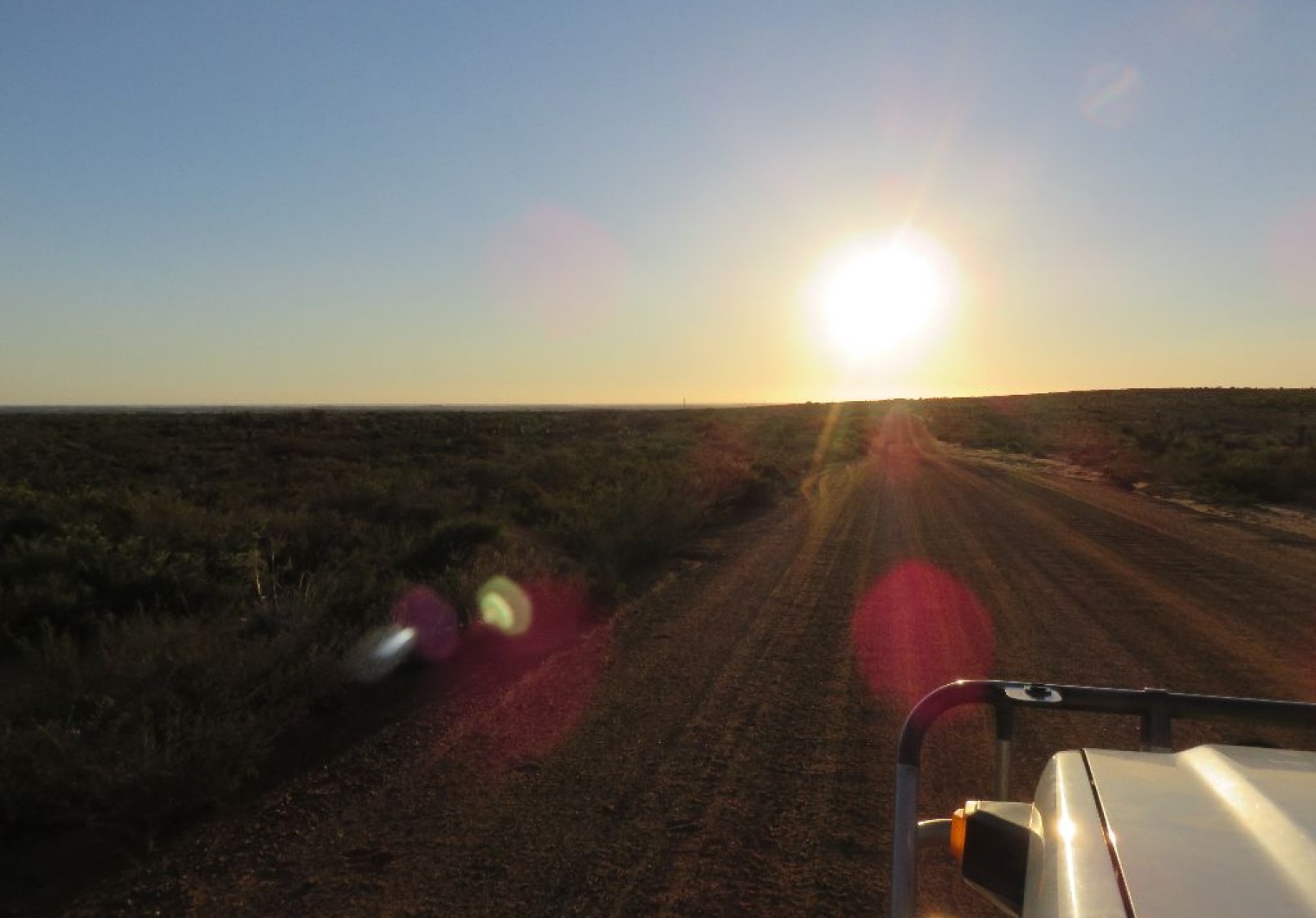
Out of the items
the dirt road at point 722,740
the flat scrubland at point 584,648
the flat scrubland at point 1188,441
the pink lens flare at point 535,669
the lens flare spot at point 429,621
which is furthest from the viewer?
the flat scrubland at point 1188,441

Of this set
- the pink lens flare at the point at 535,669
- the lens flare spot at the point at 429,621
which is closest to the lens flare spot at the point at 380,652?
the lens flare spot at the point at 429,621

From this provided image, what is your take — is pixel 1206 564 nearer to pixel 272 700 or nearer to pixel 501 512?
pixel 501 512

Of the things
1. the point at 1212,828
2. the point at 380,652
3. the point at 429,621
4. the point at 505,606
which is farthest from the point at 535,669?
the point at 1212,828

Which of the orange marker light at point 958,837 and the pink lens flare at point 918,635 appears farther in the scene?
the pink lens flare at point 918,635

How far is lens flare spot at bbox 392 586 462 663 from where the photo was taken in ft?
28.0

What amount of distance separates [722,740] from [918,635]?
3641 mm

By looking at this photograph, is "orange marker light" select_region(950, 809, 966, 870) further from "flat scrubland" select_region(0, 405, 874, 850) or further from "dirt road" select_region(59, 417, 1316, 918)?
"flat scrubland" select_region(0, 405, 874, 850)

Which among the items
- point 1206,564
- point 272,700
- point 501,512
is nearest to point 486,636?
point 272,700

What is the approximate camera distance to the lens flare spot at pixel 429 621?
28.0ft

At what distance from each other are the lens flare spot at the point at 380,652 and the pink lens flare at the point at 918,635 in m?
3.83

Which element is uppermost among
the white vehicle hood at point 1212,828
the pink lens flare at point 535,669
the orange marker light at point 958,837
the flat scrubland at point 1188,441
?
the white vehicle hood at point 1212,828

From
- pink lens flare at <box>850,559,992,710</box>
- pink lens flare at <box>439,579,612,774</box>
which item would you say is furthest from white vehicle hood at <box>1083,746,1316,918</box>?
pink lens flare at <box>850,559,992,710</box>

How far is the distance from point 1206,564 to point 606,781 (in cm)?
1120

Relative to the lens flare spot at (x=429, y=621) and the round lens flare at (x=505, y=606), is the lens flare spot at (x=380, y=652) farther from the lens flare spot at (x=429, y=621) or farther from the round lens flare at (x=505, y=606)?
the round lens flare at (x=505, y=606)
